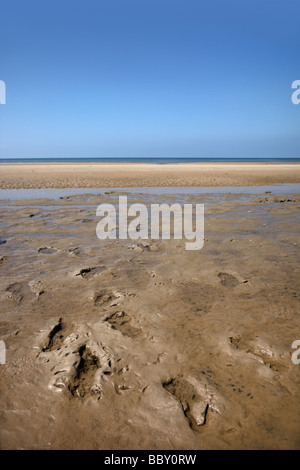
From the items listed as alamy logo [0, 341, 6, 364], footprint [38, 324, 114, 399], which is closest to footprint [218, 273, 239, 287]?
footprint [38, 324, 114, 399]

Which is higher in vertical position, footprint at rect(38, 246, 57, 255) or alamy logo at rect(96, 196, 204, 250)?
alamy logo at rect(96, 196, 204, 250)

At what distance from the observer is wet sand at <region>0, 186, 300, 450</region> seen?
1483 mm

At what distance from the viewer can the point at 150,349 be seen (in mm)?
2100

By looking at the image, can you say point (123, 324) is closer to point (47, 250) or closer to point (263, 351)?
point (263, 351)

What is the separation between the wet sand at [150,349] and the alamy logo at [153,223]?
93 cm

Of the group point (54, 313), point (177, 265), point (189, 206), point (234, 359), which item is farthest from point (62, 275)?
point (189, 206)

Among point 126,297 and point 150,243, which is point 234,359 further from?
point 150,243

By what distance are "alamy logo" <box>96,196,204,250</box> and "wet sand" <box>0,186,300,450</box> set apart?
3.05 ft

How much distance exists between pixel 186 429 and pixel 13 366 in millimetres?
1292

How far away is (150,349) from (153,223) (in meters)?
4.49

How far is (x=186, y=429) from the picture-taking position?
1481 millimetres

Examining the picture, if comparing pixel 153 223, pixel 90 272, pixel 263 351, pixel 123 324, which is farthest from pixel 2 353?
pixel 153 223

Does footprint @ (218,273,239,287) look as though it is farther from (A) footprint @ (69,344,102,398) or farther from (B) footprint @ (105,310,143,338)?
(A) footprint @ (69,344,102,398)

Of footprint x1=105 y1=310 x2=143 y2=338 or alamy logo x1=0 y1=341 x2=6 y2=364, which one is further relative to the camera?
footprint x1=105 y1=310 x2=143 y2=338
